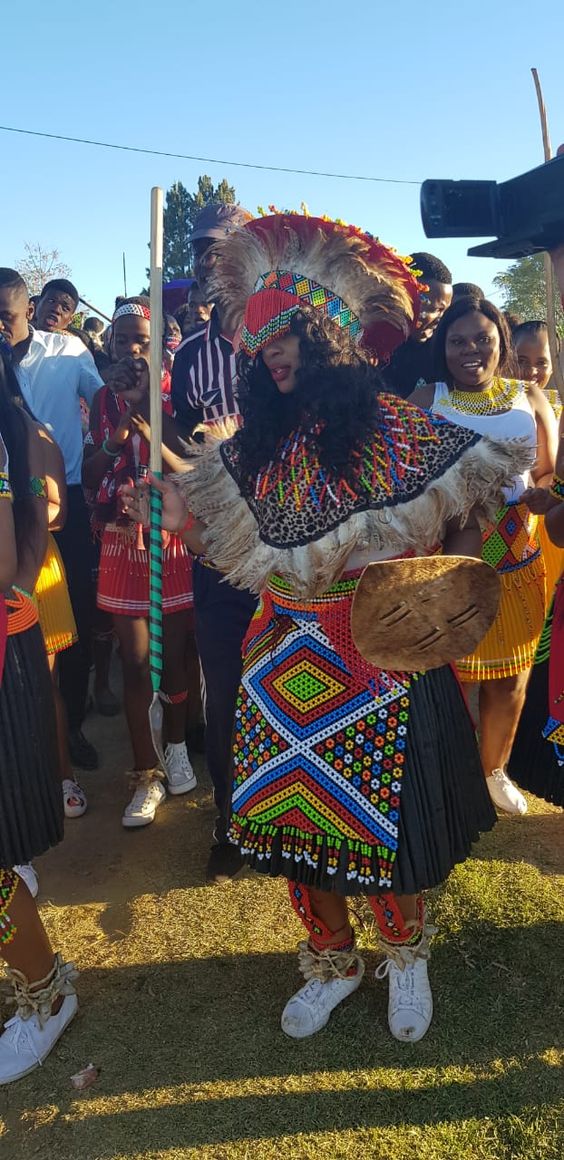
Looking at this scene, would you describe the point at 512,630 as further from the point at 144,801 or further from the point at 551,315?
the point at 144,801

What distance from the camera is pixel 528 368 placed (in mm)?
5074

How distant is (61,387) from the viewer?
179 inches

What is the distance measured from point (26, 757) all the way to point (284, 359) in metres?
1.30

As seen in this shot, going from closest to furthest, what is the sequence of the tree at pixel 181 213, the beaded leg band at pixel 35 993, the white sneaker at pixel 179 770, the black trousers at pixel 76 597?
the beaded leg band at pixel 35 993, the white sneaker at pixel 179 770, the black trousers at pixel 76 597, the tree at pixel 181 213

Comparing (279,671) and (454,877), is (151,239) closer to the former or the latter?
(279,671)

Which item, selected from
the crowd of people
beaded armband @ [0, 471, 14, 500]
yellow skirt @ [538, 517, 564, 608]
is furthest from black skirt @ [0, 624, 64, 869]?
yellow skirt @ [538, 517, 564, 608]

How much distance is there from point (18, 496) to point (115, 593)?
1.62m

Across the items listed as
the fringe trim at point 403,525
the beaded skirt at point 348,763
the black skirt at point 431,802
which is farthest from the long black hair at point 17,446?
the black skirt at point 431,802

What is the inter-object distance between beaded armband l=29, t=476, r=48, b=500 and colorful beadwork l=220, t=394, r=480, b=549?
689 mm

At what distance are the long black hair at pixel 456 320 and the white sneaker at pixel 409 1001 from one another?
227cm

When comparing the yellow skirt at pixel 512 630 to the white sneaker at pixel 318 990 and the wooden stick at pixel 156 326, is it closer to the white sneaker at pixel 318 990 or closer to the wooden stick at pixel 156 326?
the white sneaker at pixel 318 990

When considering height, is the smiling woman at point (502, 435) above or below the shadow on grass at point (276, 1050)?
above

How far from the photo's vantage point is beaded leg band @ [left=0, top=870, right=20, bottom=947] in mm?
2252

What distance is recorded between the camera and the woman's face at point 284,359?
2055 millimetres
